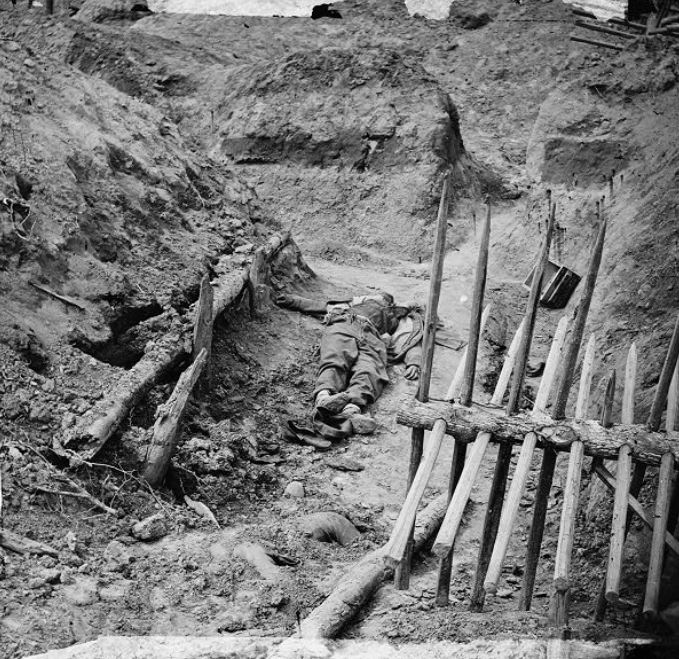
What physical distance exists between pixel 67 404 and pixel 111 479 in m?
0.64

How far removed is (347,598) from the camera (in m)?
Result: 4.87

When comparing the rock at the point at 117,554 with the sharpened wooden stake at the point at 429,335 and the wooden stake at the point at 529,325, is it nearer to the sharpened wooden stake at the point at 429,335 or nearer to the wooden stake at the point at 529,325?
the sharpened wooden stake at the point at 429,335

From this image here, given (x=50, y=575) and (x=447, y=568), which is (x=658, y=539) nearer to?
(x=447, y=568)

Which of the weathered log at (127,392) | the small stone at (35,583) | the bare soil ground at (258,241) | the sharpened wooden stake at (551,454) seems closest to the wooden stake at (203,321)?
the weathered log at (127,392)

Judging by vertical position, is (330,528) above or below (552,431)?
below

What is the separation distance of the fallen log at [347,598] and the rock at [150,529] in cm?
118

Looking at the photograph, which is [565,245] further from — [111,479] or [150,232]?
[111,479]

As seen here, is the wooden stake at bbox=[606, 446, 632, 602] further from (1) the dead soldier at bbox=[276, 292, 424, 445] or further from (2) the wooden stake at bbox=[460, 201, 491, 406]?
(1) the dead soldier at bbox=[276, 292, 424, 445]

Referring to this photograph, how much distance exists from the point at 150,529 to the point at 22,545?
834 mm

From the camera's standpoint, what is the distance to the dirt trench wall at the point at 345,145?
12.5 meters

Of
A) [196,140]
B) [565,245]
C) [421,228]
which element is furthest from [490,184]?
[196,140]

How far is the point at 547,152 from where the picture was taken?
1279 cm

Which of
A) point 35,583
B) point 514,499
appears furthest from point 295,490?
point 514,499

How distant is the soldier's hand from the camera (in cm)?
881
